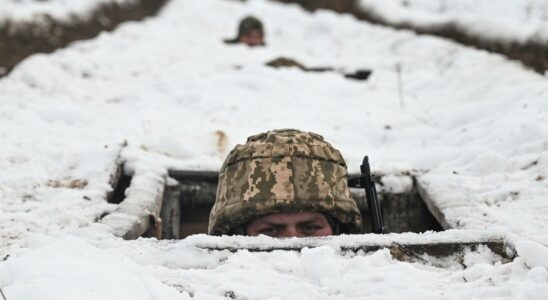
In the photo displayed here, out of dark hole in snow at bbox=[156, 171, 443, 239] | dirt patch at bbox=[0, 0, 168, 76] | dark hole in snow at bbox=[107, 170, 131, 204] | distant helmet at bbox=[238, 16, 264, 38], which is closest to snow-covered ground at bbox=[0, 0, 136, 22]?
dirt patch at bbox=[0, 0, 168, 76]

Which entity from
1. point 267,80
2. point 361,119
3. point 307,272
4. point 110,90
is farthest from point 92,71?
point 307,272

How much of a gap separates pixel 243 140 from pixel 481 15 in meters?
7.31

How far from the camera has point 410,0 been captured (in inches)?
607

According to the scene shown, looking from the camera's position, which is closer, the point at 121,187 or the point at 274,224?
the point at 274,224

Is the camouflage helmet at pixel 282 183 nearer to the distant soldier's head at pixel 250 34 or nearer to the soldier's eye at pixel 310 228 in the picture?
the soldier's eye at pixel 310 228

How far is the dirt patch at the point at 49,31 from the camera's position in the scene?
7.58 m

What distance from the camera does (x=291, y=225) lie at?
106 inches

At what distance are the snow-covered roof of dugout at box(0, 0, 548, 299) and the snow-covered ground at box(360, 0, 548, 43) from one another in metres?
0.50

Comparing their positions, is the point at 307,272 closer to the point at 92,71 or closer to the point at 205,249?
the point at 205,249

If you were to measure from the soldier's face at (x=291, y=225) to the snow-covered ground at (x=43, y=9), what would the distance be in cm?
721

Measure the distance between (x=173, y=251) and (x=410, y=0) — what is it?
48.0 ft

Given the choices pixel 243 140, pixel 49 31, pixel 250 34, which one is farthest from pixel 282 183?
pixel 250 34

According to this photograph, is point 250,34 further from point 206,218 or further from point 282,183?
point 282,183

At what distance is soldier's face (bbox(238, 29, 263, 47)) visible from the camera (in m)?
10.5
